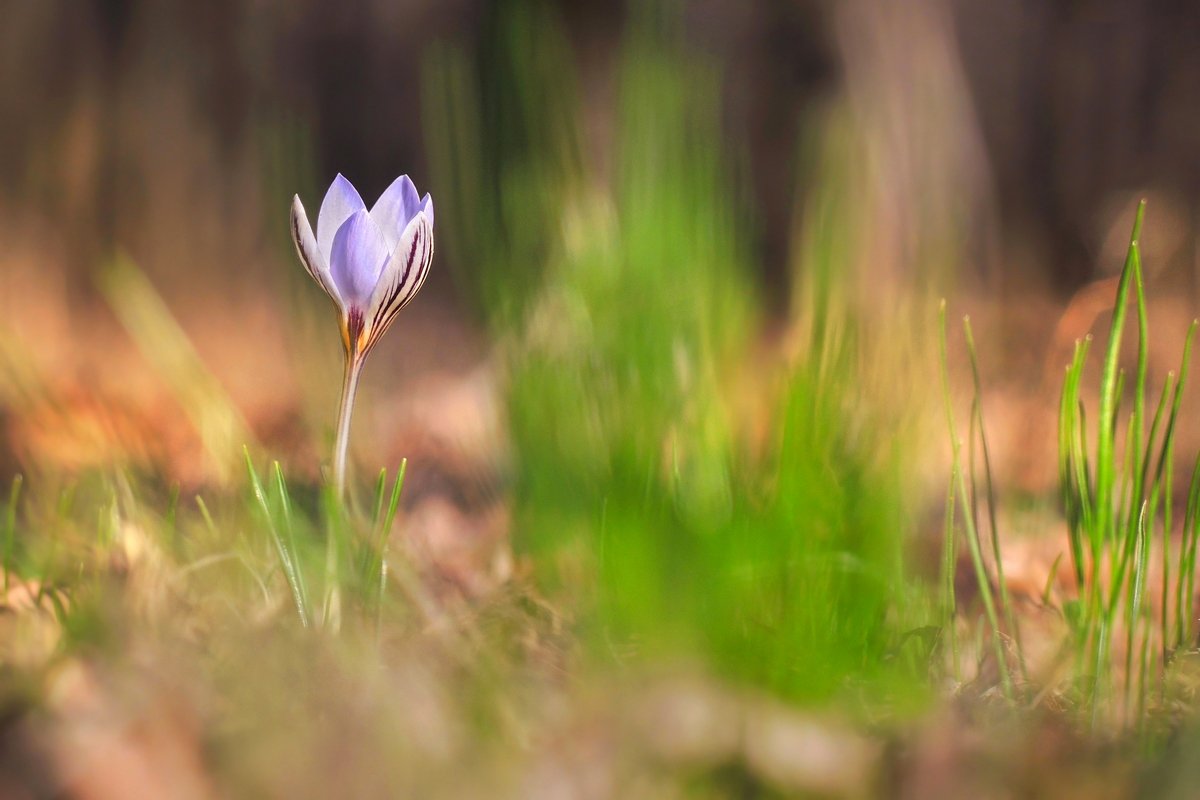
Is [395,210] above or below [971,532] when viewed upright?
above

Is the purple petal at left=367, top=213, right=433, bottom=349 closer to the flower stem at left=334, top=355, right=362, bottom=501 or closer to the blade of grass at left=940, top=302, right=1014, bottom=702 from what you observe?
the flower stem at left=334, top=355, right=362, bottom=501

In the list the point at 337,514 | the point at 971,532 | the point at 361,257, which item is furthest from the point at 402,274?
the point at 971,532

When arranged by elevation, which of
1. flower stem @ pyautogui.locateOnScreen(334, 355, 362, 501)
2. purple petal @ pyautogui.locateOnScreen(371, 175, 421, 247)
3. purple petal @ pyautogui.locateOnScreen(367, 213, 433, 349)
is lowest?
flower stem @ pyautogui.locateOnScreen(334, 355, 362, 501)

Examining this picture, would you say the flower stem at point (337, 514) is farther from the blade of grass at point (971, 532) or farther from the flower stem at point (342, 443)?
the blade of grass at point (971, 532)

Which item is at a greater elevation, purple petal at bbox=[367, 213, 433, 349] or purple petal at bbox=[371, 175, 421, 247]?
purple petal at bbox=[371, 175, 421, 247]

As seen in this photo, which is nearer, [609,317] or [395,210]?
[395,210]

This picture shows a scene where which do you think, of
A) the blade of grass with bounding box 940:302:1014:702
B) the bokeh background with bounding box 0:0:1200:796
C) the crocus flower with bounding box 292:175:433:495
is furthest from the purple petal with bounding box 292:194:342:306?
the blade of grass with bounding box 940:302:1014:702

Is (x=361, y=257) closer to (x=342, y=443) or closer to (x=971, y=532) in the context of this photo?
(x=342, y=443)
